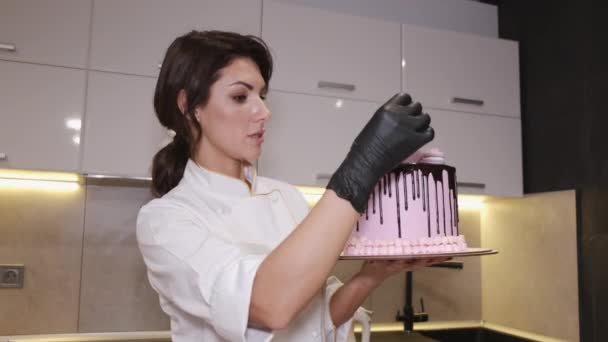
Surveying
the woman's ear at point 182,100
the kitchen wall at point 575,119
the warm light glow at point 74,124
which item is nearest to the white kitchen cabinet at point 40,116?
the warm light glow at point 74,124

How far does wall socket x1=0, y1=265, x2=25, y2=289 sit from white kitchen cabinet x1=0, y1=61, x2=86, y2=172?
46 cm

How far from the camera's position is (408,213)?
88 centimetres

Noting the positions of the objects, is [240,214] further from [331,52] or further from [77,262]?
[77,262]

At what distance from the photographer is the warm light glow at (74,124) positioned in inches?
59.2

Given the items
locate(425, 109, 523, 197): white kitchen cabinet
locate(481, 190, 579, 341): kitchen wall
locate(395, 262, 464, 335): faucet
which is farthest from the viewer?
locate(395, 262, 464, 335): faucet

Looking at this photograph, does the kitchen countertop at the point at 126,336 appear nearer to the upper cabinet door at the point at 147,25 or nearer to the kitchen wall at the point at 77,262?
the kitchen wall at the point at 77,262

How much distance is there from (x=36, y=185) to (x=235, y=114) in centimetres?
121

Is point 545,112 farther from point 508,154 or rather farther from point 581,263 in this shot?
point 581,263

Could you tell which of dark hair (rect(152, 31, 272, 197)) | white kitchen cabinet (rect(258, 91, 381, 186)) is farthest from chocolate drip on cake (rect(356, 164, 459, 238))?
white kitchen cabinet (rect(258, 91, 381, 186))

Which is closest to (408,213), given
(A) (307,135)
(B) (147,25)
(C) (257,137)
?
(C) (257,137)

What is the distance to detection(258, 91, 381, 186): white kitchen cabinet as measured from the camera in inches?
66.2

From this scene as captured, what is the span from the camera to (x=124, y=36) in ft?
5.14

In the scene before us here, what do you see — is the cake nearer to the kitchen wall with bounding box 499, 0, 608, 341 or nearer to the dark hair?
the dark hair

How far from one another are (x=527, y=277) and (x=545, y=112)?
690mm
